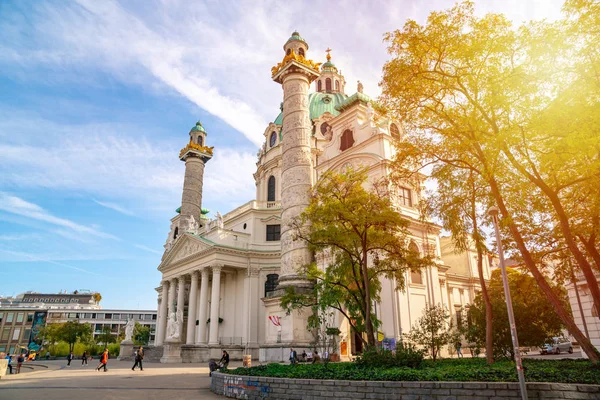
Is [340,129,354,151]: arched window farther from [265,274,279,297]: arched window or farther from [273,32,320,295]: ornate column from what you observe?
[265,274,279,297]: arched window

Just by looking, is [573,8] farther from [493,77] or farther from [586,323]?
[586,323]

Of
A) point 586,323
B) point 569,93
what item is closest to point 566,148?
point 569,93

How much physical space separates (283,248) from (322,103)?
89.9 ft

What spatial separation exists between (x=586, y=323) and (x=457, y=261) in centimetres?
2072

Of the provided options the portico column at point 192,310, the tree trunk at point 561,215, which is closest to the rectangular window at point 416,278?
the tree trunk at point 561,215

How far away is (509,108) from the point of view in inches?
431

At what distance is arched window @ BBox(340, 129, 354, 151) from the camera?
34500 mm

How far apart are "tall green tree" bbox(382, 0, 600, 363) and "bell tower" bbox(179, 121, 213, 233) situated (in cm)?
3813

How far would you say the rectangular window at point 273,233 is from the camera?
137 ft

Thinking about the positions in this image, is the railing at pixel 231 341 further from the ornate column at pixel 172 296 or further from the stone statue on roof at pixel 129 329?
the stone statue on roof at pixel 129 329

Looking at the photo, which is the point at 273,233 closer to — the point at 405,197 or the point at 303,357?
the point at 405,197

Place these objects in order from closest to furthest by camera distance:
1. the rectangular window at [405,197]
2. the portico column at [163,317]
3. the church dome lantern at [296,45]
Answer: the rectangular window at [405,197] → the church dome lantern at [296,45] → the portico column at [163,317]

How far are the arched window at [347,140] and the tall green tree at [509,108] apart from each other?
2028 cm

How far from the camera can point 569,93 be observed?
9.85 m
